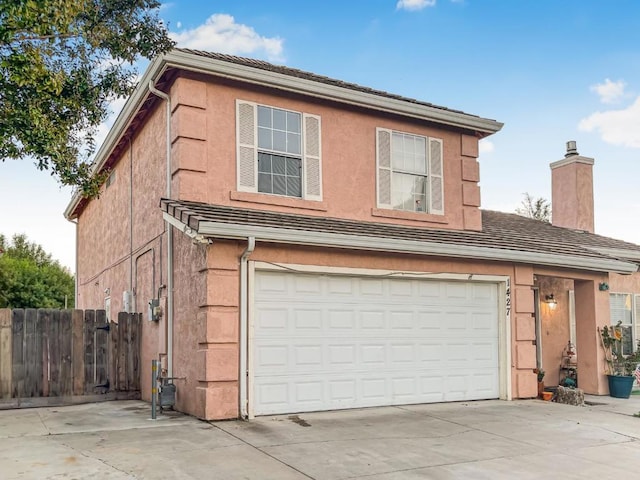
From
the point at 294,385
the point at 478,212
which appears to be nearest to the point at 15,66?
the point at 294,385

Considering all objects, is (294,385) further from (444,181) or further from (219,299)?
(444,181)

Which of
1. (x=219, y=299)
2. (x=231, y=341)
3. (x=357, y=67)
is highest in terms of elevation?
(x=357, y=67)

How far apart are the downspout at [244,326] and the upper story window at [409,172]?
363cm

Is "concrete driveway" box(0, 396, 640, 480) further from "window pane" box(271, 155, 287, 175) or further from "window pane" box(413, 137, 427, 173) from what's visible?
"window pane" box(413, 137, 427, 173)

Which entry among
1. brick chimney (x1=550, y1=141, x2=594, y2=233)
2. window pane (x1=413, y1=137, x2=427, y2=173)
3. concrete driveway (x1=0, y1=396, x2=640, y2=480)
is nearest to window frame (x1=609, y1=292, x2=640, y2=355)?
brick chimney (x1=550, y1=141, x2=594, y2=233)

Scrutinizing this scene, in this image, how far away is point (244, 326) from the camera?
9.20 m

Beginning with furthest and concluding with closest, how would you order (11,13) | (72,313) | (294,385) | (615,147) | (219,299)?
(615,147) → (72,313) → (294,385) → (219,299) → (11,13)

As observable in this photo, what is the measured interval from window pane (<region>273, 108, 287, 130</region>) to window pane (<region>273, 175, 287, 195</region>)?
891 mm

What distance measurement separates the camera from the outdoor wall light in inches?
571

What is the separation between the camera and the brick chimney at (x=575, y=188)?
56.3 feet

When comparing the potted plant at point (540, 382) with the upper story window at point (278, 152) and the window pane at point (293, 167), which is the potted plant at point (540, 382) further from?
the window pane at point (293, 167)

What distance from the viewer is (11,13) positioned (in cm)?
619

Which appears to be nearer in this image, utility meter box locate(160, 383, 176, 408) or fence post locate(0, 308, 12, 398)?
utility meter box locate(160, 383, 176, 408)

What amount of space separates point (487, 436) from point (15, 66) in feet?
24.5
